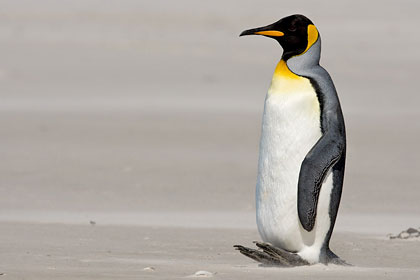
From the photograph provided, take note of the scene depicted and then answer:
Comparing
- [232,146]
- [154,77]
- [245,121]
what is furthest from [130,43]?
[232,146]

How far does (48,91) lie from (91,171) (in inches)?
244

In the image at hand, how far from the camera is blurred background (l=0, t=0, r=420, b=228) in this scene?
9414 millimetres

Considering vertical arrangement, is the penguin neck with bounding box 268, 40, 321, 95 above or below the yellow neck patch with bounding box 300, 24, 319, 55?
below

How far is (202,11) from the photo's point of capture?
97.0 ft

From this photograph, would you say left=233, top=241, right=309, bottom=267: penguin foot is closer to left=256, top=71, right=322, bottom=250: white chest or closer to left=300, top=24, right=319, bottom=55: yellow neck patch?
left=256, top=71, right=322, bottom=250: white chest

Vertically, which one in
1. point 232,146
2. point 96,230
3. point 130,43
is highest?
point 130,43

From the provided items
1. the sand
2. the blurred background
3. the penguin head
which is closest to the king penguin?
the penguin head

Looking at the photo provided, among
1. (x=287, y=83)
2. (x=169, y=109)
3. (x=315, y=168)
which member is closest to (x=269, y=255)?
(x=315, y=168)

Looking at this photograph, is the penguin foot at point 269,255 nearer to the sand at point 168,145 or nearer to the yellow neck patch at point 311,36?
the sand at point 168,145

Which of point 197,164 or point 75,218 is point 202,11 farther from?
point 75,218

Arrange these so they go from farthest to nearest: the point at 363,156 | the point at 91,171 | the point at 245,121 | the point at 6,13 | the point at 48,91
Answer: the point at 6,13 < the point at 48,91 < the point at 245,121 < the point at 363,156 < the point at 91,171

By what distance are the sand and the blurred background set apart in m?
0.03

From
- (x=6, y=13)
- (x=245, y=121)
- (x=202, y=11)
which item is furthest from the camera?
(x=202, y=11)

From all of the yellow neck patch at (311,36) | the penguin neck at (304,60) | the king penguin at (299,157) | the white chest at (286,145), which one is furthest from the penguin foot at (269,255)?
the yellow neck patch at (311,36)
